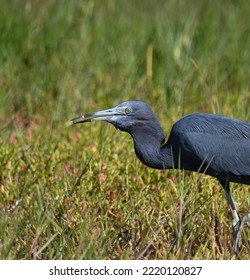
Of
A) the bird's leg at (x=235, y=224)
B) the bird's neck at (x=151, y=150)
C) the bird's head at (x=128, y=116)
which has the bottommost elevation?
the bird's leg at (x=235, y=224)

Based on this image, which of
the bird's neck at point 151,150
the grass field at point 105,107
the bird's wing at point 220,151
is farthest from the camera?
the bird's neck at point 151,150

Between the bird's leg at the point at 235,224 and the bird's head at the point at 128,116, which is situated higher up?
the bird's head at the point at 128,116

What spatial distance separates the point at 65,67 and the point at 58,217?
282 centimetres

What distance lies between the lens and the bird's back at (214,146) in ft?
14.1

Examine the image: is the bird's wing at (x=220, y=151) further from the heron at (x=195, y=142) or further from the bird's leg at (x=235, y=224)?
the bird's leg at (x=235, y=224)

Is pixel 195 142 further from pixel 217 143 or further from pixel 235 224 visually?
pixel 235 224

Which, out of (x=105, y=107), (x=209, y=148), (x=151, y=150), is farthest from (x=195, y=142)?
(x=105, y=107)

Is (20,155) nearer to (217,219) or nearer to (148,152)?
(148,152)

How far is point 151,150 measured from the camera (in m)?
4.46

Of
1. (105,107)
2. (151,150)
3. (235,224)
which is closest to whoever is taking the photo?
(235,224)

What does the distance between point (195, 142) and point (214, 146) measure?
114 millimetres

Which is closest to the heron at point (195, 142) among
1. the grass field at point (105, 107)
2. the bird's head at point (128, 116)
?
the bird's head at point (128, 116)

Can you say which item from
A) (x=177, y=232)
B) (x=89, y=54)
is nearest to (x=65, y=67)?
(x=89, y=54)

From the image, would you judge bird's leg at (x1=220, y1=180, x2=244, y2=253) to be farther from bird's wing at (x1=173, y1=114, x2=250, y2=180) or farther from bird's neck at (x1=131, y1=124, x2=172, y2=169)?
bird's neck at (x1=131, y1=124, x2=172, y2=169)
